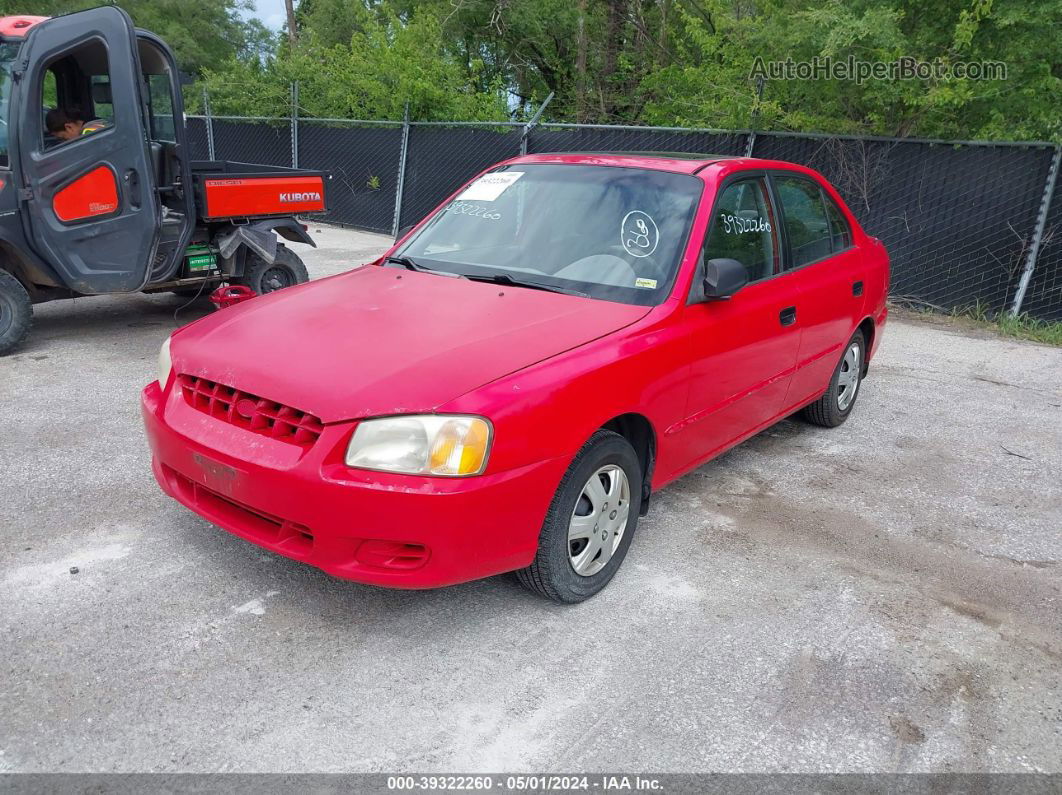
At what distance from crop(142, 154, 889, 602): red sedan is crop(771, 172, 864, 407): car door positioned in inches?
1.2

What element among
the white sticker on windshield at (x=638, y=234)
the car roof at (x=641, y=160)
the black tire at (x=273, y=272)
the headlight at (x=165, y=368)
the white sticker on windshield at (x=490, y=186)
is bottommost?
the black tire at (x=273, y=272)

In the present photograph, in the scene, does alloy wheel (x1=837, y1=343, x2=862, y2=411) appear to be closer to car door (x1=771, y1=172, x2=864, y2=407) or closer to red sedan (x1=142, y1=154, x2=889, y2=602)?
car door (x1=771, y1=172, x2=864, y2=407)

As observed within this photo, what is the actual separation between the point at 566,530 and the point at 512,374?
63cm

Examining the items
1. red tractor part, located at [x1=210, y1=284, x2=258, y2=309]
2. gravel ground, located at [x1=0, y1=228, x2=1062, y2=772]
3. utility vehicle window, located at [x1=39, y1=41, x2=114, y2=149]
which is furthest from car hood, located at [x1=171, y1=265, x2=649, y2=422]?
utility vehicle window, located at [x1=39, y1=41, x2=114, y2=149]

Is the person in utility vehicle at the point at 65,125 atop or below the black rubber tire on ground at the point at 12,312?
atop

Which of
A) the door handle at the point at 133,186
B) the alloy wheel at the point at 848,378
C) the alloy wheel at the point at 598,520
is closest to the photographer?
the alloy wheel at the point at 598,520

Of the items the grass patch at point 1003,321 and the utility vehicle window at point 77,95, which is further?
the grass patch at point 1003,321

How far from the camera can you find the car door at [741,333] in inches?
153

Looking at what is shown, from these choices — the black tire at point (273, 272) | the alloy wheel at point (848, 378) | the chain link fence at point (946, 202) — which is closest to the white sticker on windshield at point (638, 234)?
the alloy wheel at point (848, 378)

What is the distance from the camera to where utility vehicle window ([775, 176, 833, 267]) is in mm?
4734

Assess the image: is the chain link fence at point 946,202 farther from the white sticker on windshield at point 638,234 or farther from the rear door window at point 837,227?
the white sticker on windshield at point 638,234

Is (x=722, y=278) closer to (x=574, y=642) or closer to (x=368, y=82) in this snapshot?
(x=574, y=642)

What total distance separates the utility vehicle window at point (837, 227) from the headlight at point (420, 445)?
10.8 feet

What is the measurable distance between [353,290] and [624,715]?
Result: 7.21 feet
